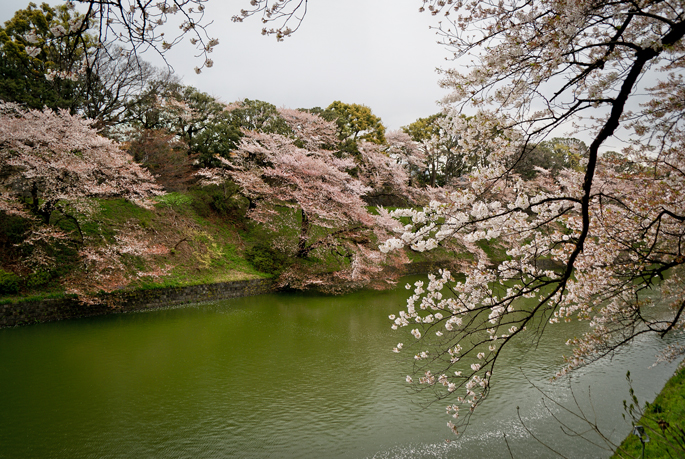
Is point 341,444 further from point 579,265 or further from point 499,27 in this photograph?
point 499,27

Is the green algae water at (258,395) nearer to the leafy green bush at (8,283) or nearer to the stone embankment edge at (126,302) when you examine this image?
the stone embankment edge at (126,302)

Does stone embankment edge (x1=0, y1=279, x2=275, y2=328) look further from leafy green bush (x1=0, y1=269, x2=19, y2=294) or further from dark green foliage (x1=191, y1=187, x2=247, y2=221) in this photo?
dark green foliage (x1=191, y1=187, x2=247, y2=221)

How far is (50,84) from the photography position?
12.4 metres

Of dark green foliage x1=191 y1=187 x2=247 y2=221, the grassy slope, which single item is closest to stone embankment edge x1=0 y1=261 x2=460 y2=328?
the grassy slope

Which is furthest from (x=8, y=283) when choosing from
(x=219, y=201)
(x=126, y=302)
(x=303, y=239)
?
(x=303, y=239)

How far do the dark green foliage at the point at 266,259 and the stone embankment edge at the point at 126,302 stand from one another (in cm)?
60

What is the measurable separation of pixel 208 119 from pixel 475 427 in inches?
647

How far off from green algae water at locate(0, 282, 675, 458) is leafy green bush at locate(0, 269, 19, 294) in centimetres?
93

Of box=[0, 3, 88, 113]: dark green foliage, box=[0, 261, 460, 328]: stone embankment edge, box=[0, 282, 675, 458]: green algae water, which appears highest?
box=[0, 3, 88, 113]: dark green foliage

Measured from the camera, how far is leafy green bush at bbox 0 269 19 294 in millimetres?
8023

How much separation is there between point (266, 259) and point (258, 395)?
8390mm

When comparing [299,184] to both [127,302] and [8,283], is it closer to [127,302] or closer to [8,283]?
[127,302]

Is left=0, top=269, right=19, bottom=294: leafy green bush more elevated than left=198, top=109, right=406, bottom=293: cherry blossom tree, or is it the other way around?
left=198, top=109, right=406, bottom=293: cherry blossom tree

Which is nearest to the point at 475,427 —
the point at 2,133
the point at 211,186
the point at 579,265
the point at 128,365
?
the point at 579,265
